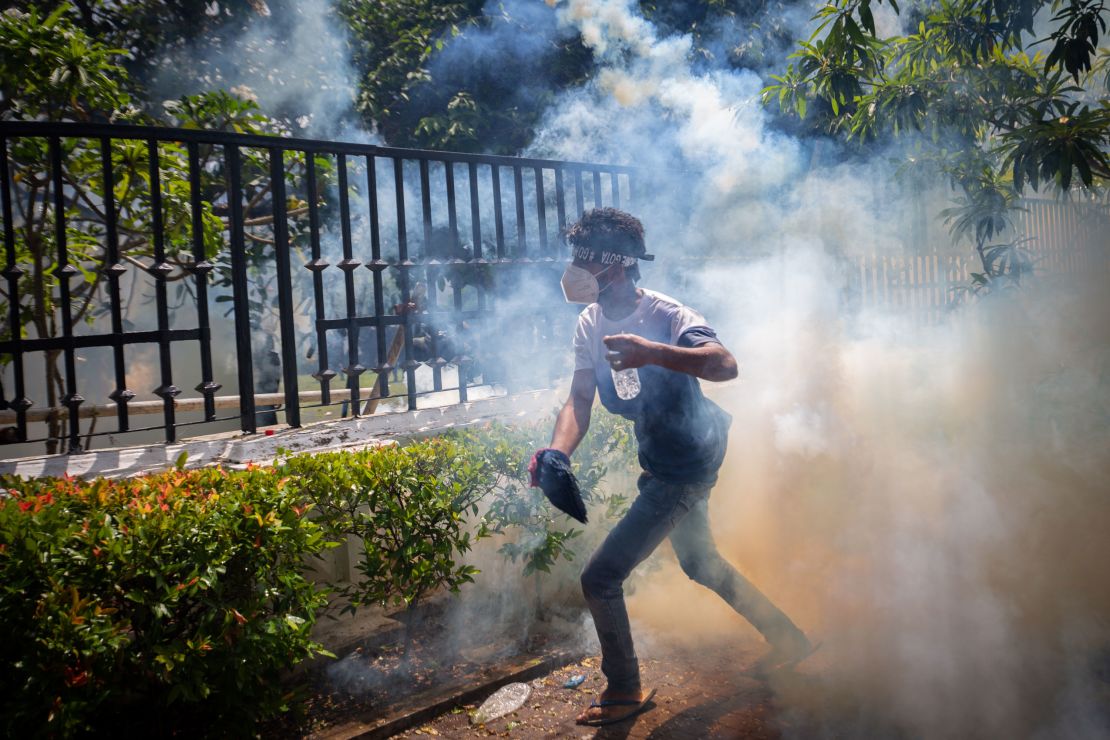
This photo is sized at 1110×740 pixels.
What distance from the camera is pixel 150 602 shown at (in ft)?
10.4

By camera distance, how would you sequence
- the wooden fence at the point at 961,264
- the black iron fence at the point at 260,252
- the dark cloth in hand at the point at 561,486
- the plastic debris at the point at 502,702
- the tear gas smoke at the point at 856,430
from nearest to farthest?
the dark cloth in hand at the point at 561,486, the plastic debris at the point at 502,702, the tear gas smoke at the point at 856,430, the black iron fence at the point at 260,252, the wooden fence at the point at 961,264

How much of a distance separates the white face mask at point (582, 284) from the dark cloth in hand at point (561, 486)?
2.91ft

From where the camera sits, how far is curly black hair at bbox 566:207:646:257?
4102 mm

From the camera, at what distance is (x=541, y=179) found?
6637mm

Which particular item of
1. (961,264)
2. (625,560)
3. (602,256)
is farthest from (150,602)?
(961,264)

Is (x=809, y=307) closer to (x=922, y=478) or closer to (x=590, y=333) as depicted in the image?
(x=922, y=478)

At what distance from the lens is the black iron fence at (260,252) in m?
4.58

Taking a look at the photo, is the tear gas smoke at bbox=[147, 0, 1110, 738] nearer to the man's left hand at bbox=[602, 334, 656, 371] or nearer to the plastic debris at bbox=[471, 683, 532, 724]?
the plastic debris at bbox=[471, 683, 532, 724]

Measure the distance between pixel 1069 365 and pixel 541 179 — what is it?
18.3 ft

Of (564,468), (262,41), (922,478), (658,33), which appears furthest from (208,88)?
(922,478)

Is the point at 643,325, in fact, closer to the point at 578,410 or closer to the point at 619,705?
the point at 578,410

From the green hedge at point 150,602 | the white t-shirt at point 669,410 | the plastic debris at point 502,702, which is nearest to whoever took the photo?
the green hedge at point 150,602

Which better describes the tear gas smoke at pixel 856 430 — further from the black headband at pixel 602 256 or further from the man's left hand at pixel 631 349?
the black headband at pixel 602 256

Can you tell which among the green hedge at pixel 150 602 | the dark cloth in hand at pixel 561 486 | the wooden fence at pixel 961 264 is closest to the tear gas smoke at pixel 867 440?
the wooden fence at pixel 961 264
